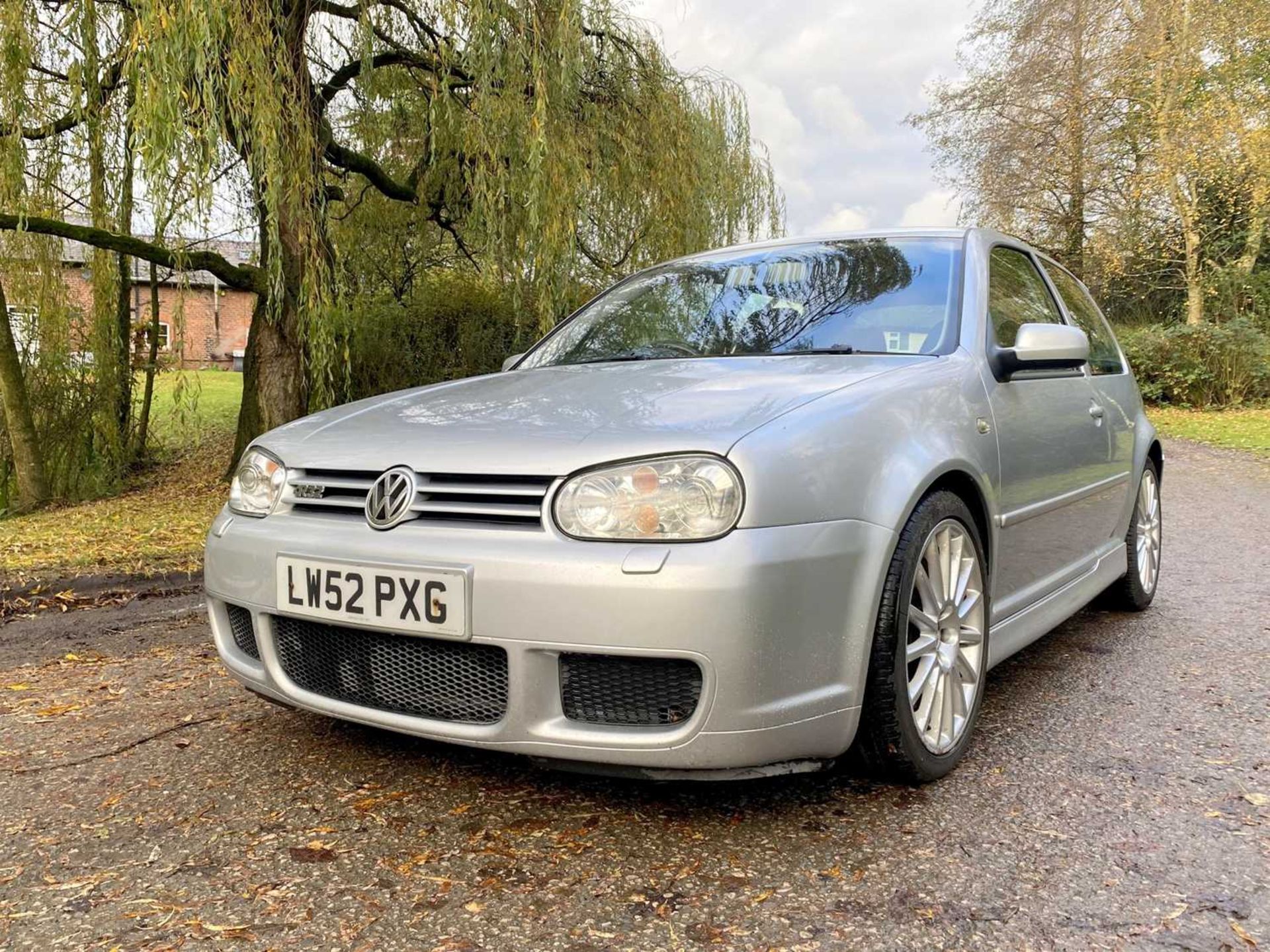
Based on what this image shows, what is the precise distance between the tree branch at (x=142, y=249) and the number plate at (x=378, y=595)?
5.43 meters

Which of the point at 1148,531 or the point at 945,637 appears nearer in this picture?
the point at 945,637

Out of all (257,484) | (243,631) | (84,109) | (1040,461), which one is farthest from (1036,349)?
(84,109)

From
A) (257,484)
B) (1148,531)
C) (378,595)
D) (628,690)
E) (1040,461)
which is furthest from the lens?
(1148,531)

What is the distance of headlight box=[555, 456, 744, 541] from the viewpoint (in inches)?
74.4

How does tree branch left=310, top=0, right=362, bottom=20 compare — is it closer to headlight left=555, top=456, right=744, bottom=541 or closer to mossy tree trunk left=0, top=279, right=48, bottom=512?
mossy tree trunk left=0, top=279, right=48, bottom=512

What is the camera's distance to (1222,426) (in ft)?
48.3

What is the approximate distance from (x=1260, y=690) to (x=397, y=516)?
9.11ft

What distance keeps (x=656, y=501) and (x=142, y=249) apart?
735cm

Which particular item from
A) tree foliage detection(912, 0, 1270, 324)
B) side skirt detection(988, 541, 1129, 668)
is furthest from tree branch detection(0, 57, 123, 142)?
tree foliage detection(912, 0, 1270, 324)

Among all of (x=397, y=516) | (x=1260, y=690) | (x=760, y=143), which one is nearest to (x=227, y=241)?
(x=760, y=143)

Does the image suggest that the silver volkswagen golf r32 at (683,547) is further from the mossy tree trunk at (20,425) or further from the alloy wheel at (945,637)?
the mossy tree trunk at (20,425)

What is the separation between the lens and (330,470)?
232 cm

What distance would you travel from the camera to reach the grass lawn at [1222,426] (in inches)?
502

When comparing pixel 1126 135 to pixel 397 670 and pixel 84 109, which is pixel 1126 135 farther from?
pixel 397 670
